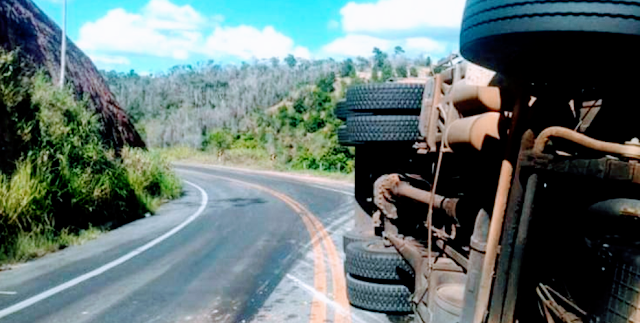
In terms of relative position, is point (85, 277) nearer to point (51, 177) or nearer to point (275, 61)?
point (51, 177)

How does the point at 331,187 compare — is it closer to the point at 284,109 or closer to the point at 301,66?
the point at 284,109

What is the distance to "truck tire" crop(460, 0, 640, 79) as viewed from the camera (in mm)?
2135

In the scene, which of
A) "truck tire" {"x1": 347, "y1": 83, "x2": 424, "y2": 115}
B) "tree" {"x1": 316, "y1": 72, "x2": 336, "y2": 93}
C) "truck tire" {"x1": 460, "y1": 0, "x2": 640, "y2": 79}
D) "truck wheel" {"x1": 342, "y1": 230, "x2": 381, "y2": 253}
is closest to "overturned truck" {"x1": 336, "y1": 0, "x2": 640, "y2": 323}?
"truck tire" {"x1": 460, "y1": 0, "x2": 640, "y2": 79}

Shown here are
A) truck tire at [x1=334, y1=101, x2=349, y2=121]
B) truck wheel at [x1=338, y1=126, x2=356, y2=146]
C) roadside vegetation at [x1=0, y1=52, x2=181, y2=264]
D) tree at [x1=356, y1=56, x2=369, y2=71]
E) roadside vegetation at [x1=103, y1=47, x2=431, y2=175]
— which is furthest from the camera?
tree at [x1=356, y1=56, x2=369, y2=71]

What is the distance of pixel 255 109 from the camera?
8000 centimetres

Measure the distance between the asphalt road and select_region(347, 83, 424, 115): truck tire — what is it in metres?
2.16

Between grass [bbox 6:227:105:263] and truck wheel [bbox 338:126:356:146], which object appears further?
grass [bbox 6:227:105:263]

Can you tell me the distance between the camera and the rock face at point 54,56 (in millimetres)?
15000

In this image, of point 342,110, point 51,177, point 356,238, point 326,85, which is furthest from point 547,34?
point 326,85

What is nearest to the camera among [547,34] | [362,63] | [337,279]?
[547,34]

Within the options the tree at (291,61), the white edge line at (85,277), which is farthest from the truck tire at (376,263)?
the tree at (291,61)

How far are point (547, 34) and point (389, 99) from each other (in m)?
3.64

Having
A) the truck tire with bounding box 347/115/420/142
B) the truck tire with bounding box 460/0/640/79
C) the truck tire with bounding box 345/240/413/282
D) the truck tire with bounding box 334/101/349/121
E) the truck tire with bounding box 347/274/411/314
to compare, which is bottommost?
the truck tire with bounding box 347/274/411/314

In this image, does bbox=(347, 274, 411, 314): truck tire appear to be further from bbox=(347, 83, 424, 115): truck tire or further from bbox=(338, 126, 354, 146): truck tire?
bbox=(347, 83, 424, 115): truck tire
